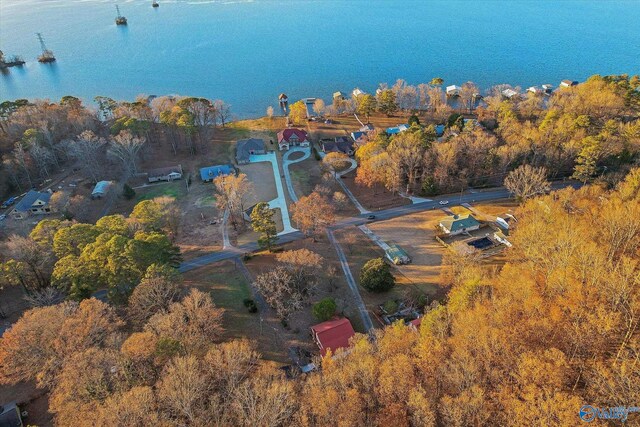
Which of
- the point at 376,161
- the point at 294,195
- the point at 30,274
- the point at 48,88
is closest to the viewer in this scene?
the point at 30,274

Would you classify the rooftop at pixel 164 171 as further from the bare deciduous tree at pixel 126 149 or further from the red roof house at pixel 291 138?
the red roof house at pixel 291 138

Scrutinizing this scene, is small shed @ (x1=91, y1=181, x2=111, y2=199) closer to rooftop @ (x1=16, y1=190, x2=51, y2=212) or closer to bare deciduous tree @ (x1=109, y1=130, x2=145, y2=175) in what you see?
bare deciduous tree @ (x1=109, y1=130, x2=145, y2=175)

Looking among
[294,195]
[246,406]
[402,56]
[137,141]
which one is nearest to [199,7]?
[402,56]

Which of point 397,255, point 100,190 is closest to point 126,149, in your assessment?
point 100,190

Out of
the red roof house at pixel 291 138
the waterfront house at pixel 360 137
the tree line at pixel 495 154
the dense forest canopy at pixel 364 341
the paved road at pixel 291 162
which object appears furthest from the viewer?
the red roof house at pixel 291 138

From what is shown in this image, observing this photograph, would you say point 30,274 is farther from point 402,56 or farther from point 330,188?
point 402,56

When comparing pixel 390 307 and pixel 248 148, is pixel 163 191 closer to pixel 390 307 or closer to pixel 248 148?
pixel 248 148

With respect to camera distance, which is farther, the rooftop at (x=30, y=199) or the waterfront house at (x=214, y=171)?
the waterfront house at (x=214, y=171)

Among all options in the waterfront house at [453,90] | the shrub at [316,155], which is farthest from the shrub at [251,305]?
the waterfront house at [453,90]
